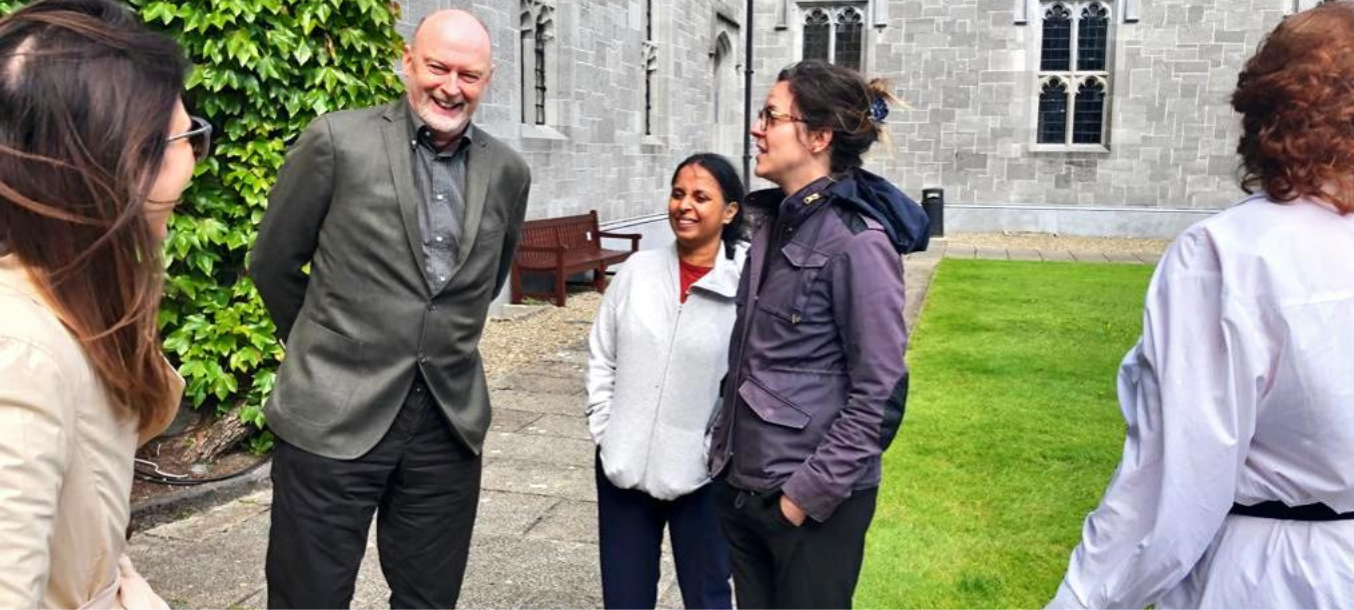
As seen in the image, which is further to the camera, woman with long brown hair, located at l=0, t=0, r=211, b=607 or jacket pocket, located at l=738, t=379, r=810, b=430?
jacket pocket, located at l=738, t=379, r=810, b=430

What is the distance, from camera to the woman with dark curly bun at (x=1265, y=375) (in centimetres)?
177

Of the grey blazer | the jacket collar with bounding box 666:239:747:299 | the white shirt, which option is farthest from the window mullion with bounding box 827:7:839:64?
the white shirt

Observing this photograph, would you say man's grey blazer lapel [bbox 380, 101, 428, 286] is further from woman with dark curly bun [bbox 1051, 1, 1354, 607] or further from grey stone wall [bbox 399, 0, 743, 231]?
grey stone wall [bbox 399, 0, 743, 231]

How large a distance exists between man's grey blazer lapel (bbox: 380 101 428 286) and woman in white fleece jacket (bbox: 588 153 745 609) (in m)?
0.69

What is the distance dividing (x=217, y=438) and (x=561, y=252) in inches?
229

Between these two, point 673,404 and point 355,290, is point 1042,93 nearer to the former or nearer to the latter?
point 673,404

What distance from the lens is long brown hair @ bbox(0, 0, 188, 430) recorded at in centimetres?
128

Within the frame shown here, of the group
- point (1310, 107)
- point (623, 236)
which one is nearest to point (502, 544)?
point (1310, 107)

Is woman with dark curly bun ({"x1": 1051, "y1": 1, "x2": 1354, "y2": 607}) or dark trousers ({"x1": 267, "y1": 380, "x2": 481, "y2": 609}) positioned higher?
woman with dark curly bun ({"x1": 1051, "y1": 1, "x2": 1354, "y2": 607})

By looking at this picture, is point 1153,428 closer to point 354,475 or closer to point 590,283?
point 354,475

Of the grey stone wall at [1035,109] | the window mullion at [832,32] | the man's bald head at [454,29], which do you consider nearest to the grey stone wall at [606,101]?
the window mullion at [832,32]

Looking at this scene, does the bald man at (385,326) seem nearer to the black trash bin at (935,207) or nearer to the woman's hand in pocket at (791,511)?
the woman's hand in pocket at (791,511)

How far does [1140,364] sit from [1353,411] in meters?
0.35

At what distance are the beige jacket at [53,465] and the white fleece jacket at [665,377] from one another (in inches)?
71.1
